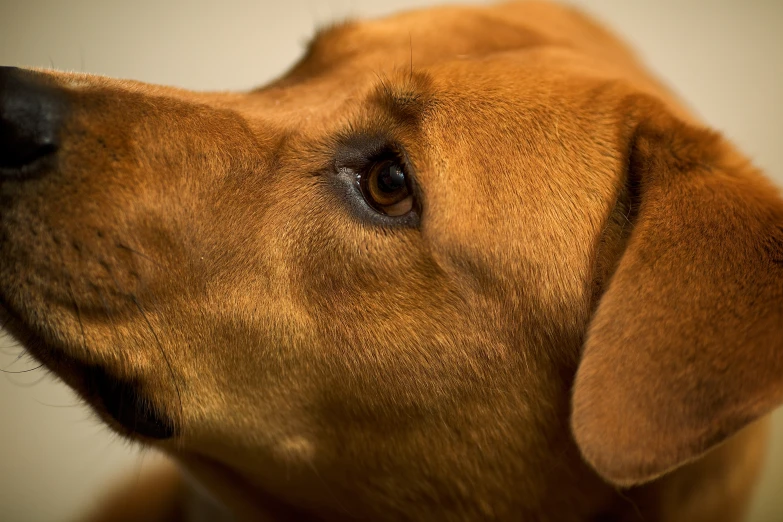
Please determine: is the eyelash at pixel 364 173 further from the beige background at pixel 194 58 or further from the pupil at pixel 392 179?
the beige background at pixel 194 58

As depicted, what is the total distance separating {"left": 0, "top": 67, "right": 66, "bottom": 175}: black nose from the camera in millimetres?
1280

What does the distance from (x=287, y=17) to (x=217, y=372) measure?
2.98 m

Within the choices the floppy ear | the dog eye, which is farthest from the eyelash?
the floppy ear

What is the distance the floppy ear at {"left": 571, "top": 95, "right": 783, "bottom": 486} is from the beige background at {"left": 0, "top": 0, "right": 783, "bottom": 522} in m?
1.73

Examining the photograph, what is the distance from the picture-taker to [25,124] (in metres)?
1.29

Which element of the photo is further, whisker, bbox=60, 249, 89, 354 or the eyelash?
the eyelash

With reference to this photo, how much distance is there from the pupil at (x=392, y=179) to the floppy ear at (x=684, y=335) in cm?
47

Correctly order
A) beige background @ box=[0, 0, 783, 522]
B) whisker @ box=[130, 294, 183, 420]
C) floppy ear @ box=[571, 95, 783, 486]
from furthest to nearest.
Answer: beige background @ box=[0, 0, 783, 522]
whisker @ box=[130, 294, 183, 420]
floppy ear @ box=[571, 95, 783, 486]

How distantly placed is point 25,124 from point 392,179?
70cm

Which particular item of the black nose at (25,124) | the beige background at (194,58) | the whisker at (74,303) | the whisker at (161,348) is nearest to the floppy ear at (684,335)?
the whisker at (161,348)

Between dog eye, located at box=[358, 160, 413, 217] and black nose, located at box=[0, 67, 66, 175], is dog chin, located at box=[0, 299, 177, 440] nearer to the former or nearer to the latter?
black nose, located at box=[0, 67, 66, 175]

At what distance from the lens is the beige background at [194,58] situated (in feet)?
9.72

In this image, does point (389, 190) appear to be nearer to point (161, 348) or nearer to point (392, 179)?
point (392, 179)

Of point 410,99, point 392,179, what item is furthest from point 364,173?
point 410,99
